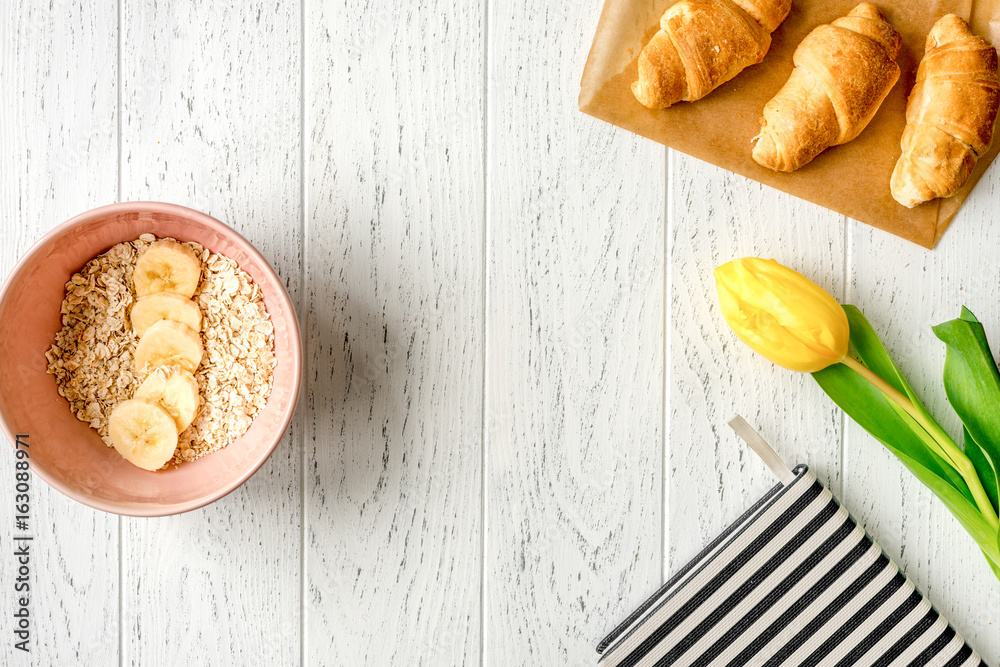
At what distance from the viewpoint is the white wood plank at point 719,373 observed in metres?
0.72

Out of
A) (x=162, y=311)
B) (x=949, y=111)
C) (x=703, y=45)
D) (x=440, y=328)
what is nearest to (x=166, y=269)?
(x=162, y=311)

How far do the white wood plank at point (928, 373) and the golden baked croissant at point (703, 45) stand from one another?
0.23m

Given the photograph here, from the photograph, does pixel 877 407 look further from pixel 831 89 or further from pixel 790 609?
pixel 831 89

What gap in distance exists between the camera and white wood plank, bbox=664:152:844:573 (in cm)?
72

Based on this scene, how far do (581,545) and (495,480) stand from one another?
0.12 meters

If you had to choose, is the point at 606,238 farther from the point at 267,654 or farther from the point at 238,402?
the point at 267,654

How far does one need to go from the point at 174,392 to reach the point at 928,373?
78 cm

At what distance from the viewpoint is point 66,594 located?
2.29ft

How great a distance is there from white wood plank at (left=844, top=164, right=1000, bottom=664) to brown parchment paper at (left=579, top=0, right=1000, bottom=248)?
0.04 m

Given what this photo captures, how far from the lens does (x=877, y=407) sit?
27.3 inches

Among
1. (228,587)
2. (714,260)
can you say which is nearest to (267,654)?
(228,587)

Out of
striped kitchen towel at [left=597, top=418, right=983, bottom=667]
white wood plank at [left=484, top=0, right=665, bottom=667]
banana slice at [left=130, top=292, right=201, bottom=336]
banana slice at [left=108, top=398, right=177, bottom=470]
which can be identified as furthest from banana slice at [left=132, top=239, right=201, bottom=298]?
striped kitchen towel at [left=597, top=418, right=983, bottom=667]

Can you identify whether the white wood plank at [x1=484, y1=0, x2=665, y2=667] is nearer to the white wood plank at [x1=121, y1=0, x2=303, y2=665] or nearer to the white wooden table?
the white wooden table

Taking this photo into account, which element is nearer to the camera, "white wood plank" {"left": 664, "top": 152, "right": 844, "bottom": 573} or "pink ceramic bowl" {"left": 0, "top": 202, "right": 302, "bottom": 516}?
"pink ceramic bowl" {"left": 0, "top": 202, "right": 302, "bottom": 516}
